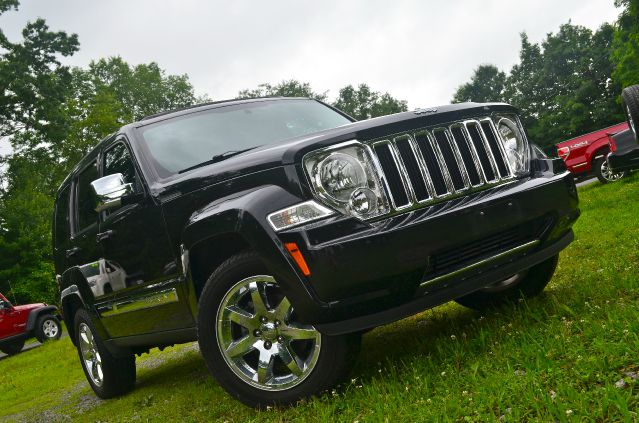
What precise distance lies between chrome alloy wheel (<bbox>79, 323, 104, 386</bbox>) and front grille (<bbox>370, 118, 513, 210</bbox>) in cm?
353

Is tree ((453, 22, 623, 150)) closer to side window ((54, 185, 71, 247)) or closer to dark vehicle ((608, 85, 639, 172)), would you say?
dark vehicle ((608, 85, 639, 172))

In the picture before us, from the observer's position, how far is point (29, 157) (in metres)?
39.7

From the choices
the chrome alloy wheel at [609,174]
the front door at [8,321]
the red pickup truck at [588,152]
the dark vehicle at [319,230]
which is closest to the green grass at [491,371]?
the dark vehicle at [319,230]

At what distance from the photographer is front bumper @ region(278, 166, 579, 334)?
124 inches

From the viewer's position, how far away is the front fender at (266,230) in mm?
3225

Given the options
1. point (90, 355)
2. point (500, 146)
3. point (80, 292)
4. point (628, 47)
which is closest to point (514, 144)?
point (500, 146)

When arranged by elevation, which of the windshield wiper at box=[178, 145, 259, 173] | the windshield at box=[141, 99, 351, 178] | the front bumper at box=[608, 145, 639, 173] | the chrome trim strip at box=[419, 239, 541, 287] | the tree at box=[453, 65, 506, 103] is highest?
the tree at box=[453, 65, 506, 103]

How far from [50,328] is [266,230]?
665 inches

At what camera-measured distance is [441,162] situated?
362 cm

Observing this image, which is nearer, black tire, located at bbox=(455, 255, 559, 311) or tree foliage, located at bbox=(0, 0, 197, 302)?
black tire, located at bbox=(455, 255, 559, 311)

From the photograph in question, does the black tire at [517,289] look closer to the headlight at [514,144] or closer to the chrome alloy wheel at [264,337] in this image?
the headlight at [514,144]

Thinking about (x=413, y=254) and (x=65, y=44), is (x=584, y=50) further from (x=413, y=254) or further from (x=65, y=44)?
(x=413, y=254)

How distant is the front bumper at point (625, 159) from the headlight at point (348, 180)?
274 inches

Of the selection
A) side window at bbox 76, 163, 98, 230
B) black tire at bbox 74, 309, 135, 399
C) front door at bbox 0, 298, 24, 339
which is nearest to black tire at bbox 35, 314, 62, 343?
front door at bbox 0, 298, 24, 339
